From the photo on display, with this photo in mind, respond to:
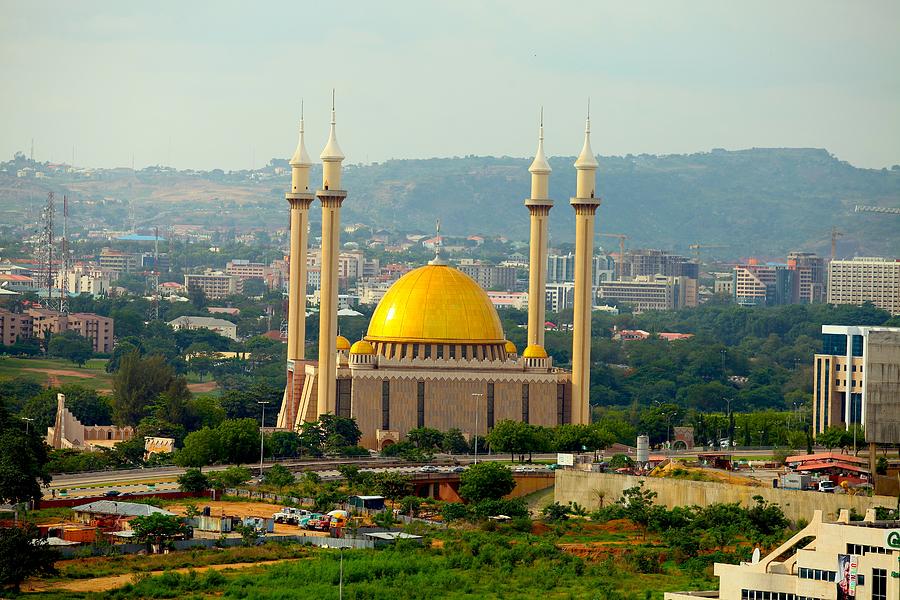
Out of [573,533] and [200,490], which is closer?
[573,533]

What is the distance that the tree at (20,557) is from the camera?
58.1m

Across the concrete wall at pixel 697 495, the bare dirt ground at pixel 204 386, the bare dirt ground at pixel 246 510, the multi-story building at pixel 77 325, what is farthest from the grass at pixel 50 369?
the concrete wall at pixel 697 495

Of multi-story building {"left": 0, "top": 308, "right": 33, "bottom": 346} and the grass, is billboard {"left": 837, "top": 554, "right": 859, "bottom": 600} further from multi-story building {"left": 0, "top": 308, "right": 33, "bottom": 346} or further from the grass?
multi-story building {"left": 0, "top": 308, "right": 33, "bottom": 346}

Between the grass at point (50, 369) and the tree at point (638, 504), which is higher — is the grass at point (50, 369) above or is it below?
above

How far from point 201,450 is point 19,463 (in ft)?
50.7

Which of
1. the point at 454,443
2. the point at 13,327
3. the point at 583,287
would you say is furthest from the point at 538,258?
the point at 13,327

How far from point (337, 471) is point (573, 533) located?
17.5 m

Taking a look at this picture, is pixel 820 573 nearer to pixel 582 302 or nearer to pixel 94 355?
pixel 582 302

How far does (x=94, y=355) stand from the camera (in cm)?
16538

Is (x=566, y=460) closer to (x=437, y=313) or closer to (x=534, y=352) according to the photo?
(x=534, y=352)

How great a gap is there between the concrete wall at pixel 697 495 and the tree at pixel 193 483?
12.6 metres

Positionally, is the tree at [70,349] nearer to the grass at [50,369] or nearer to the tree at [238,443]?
the grass at [50,369]

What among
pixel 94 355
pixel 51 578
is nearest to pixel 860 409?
pixel 51 578

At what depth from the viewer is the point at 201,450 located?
283ft
